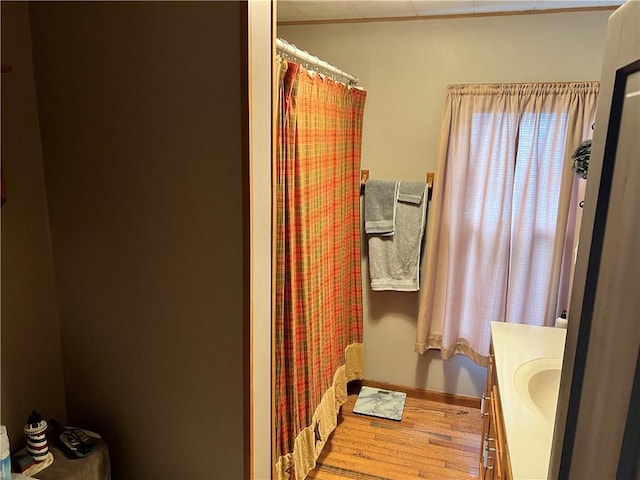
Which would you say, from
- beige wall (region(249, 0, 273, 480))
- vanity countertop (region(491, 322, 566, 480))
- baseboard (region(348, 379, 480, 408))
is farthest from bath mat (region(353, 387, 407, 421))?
beige wall (region(249, 0, 273, 480))

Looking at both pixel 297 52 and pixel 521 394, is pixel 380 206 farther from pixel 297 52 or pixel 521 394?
pixel 521 394

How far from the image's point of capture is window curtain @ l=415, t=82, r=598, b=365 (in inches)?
99.1

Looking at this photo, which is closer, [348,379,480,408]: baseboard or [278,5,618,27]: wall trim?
[278,5,618,27]: wall trim

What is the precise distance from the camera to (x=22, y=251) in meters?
1.39

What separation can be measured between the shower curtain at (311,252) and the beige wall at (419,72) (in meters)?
0.22

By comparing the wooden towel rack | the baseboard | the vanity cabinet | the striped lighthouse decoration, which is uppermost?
the wooden towel rack

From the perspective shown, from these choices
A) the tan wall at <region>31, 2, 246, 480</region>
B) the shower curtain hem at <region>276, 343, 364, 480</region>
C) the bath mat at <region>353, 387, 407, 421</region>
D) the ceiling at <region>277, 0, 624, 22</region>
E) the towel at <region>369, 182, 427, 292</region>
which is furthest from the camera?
the bath mat at <region>353, 387, 407, 421</region>

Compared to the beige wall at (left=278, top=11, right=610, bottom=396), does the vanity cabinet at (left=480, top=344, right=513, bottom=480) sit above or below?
below

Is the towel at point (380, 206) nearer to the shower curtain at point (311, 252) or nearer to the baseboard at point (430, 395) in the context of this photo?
the shower curtain at point (311, 252)

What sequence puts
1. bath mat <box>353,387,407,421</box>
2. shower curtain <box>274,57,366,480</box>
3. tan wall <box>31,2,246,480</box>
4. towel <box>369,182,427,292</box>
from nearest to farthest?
tan wall <box>31,2,246,480</box>
shower curtain <box>274,57,366,480</box>
towel <box>369,182,427,292</box>
bath mat <box>353,387,407,421</box>

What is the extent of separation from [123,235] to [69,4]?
65 cm

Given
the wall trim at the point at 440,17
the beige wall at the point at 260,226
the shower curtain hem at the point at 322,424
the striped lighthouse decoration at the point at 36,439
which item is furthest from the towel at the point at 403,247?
the striped lighthouse decoration at the point at 36,439

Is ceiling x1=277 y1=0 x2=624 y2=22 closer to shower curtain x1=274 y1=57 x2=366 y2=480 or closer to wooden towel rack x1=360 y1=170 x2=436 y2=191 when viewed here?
shower curtain x1=274 y1=57 x2=366 y2=480

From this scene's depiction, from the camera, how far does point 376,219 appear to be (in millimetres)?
2859
